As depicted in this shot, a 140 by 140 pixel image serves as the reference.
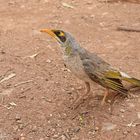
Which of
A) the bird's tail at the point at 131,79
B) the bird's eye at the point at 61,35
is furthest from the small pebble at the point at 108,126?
the bird's eye at the point at 61,35

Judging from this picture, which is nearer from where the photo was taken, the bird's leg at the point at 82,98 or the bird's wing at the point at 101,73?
the bird's wing at the point at 101,73

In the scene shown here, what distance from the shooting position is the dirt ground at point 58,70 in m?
4.61

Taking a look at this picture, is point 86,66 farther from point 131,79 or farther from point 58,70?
point 58,70

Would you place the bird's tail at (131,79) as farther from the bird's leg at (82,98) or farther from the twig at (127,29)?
the twig at (127,29)

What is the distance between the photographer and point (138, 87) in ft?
16.9

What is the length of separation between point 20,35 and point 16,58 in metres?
0.81

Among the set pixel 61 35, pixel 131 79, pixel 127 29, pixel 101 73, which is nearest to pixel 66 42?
pixel 61 35

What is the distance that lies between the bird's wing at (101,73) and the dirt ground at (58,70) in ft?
1.02

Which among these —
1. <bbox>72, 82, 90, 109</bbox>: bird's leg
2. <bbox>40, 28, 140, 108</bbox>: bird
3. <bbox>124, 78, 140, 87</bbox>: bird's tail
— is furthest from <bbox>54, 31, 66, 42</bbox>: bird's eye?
<bbox>124, 78, 140, 87</bbox>: bird's tail

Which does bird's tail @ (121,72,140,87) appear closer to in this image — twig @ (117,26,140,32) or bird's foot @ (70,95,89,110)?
bird's foot @ (70,95,89,110)

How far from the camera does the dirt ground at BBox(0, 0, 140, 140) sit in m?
4.61

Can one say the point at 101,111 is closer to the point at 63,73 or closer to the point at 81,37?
the point at 63,73

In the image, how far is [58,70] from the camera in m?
5.69

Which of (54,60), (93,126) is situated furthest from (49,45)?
(93,126)
